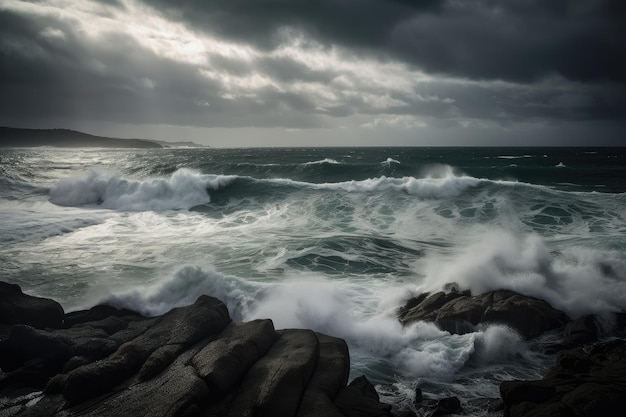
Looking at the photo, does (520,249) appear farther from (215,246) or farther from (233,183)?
(233,183)

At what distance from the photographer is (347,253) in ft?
49.0

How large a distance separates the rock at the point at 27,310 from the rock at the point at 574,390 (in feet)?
28.4

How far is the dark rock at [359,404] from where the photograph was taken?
16.8ft

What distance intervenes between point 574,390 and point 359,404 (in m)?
2.68

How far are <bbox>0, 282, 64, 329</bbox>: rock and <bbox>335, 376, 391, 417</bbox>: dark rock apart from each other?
255 inches

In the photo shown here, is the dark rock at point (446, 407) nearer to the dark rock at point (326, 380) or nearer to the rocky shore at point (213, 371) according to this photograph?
the rocky shore at point (213, 371)

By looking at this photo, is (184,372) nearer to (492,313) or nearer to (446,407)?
(446,407)

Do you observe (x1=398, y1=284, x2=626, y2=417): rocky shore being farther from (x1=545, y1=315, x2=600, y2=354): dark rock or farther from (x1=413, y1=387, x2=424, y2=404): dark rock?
(x1=413, y1=387, x2=424, y2=404): dark rock

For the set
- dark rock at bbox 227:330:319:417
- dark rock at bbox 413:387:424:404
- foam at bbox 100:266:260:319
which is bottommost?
dark rock at bbox 413:387:424:404

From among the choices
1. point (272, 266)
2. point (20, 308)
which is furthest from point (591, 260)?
point (20, 308)

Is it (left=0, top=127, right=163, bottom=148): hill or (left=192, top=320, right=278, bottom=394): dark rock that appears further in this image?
(left=0, top=127, right=163, bottom=148): hill

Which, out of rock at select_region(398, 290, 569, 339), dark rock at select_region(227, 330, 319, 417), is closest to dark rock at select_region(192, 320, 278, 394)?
dark rock at select_region(227, 330, 319, 417)

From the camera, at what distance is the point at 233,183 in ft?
92.7

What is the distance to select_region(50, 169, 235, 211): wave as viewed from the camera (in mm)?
25125
